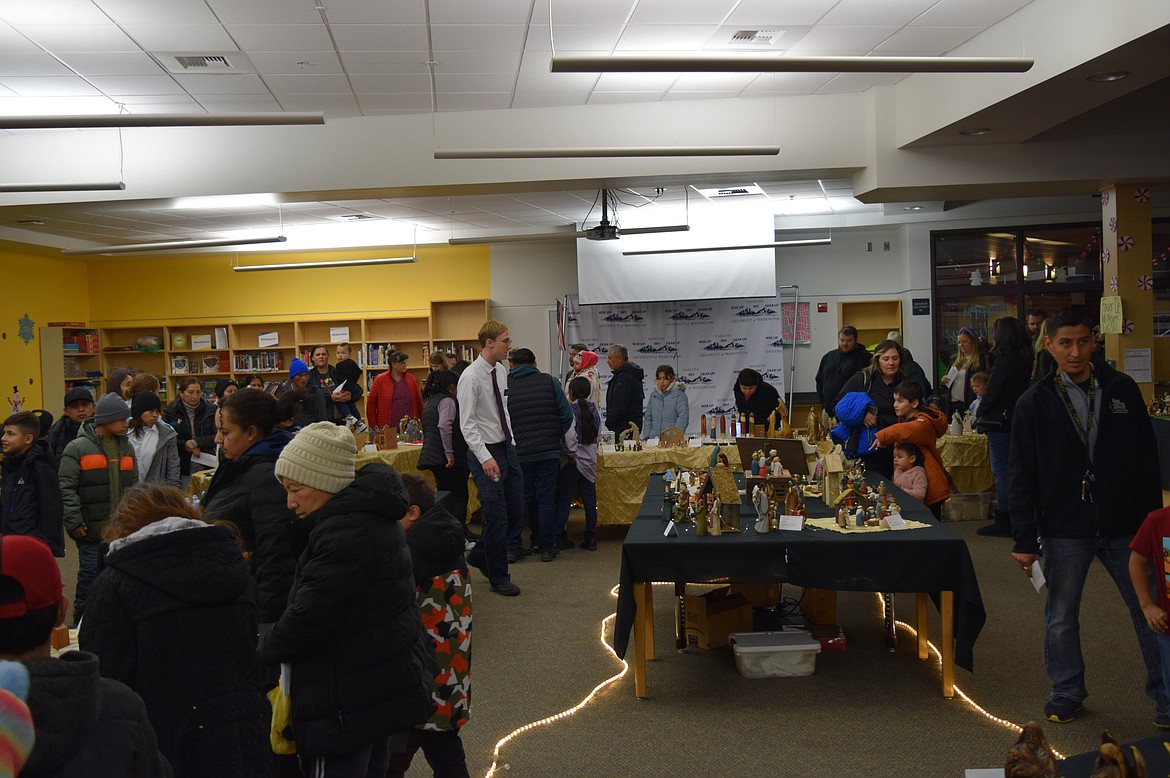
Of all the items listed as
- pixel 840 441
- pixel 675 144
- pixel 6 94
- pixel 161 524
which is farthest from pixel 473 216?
pixel 161 524

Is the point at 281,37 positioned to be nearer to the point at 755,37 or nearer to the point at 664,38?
the point at 664,38

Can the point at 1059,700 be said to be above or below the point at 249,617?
below

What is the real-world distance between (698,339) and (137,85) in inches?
315

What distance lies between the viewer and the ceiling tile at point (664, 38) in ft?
20.1

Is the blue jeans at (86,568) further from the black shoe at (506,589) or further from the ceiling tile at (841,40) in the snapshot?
the ceiling tile at (841,40)

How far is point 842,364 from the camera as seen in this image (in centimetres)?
996

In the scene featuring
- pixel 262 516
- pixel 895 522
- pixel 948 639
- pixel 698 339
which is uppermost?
pixel 698 339

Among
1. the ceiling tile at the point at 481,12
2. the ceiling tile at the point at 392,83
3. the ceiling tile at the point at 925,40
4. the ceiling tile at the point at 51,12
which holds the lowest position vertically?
the ceiling tile at the point at 51,12

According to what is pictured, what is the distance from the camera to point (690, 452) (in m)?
8.36

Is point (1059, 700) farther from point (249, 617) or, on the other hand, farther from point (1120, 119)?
point (1120, 119)

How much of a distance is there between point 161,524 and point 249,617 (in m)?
0.29

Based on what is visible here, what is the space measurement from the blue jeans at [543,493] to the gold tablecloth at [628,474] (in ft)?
2.61

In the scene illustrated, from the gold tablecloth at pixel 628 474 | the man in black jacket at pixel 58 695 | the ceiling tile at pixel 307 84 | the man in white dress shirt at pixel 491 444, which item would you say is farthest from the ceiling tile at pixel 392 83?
the man in black jacket at pixel 58 695

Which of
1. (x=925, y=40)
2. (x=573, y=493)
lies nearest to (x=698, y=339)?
(x=573, y=493)
